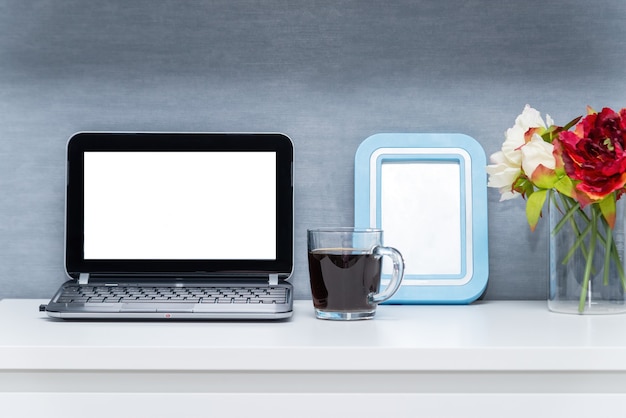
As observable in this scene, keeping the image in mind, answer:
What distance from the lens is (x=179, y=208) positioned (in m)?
1.06

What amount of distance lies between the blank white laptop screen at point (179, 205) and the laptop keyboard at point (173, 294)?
0.09 metres

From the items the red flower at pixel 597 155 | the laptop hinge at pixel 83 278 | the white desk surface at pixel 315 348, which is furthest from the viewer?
the laptop hinge at pixel 83 278

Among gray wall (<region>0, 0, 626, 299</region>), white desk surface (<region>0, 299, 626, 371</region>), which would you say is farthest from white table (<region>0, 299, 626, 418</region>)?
gray wall (<region>0, 0, 626, 299</region>)

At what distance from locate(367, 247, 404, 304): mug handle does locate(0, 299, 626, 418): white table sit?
0.18 meters

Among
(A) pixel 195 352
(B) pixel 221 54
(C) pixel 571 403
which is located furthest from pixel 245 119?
(C) pixel 571 403

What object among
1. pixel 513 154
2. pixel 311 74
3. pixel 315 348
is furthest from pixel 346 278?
pixel 311 74

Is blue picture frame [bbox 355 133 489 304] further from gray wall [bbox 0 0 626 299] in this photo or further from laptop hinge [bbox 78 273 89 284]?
laptop hinge [bbox 78 273 89 284]

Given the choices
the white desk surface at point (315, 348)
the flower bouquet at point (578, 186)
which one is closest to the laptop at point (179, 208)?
the white desk surface at point (315, 348)

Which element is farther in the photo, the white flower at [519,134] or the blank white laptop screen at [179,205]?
the blank white laptop screen at [179,205]

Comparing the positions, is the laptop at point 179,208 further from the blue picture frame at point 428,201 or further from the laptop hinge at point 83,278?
the blue picture frame at point 428,201

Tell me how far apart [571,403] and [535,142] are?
0.37 meters

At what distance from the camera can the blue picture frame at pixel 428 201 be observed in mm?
1072

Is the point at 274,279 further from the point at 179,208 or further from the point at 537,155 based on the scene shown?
the point at 537,155

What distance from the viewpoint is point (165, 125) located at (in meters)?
1.12
